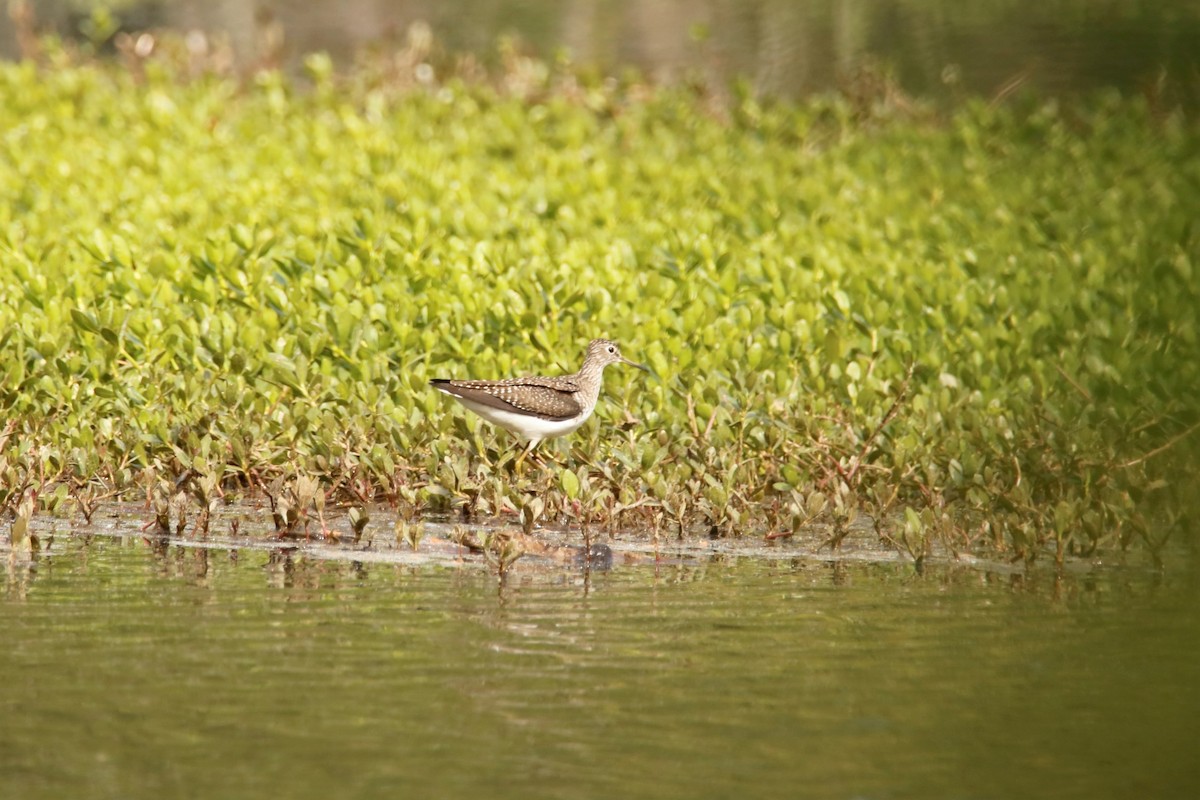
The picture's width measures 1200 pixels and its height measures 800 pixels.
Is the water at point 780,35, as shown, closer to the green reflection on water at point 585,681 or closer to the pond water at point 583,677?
the pond water at point 583,677

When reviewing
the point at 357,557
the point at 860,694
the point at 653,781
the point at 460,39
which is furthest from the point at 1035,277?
the point at 460,39

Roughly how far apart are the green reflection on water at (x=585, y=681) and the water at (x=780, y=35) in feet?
44.2

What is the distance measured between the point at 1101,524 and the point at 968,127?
1061cm

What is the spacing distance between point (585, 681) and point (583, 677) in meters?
0.04

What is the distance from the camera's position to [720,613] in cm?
697

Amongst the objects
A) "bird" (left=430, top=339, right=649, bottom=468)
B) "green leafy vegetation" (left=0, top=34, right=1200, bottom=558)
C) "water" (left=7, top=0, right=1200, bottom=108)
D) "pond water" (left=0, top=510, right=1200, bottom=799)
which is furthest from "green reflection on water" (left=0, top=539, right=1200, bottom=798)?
"water" (left=7, top=0, right=1200, bottom=108)

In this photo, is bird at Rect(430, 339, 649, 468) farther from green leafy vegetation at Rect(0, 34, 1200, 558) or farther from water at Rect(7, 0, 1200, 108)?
water at Rect(7, 0, 1200, 108)

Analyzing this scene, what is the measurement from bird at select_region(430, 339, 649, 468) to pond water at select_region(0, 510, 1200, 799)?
137cm

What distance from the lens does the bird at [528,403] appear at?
9211 millimetres

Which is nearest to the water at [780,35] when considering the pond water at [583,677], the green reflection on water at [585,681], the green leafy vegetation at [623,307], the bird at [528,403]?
the green leafy vegetation at [623,307]

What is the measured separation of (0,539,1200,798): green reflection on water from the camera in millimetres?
5164

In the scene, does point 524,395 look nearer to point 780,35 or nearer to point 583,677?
point 583,677

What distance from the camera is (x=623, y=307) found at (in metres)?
11.8

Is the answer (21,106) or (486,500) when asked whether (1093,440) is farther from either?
(21,106)
